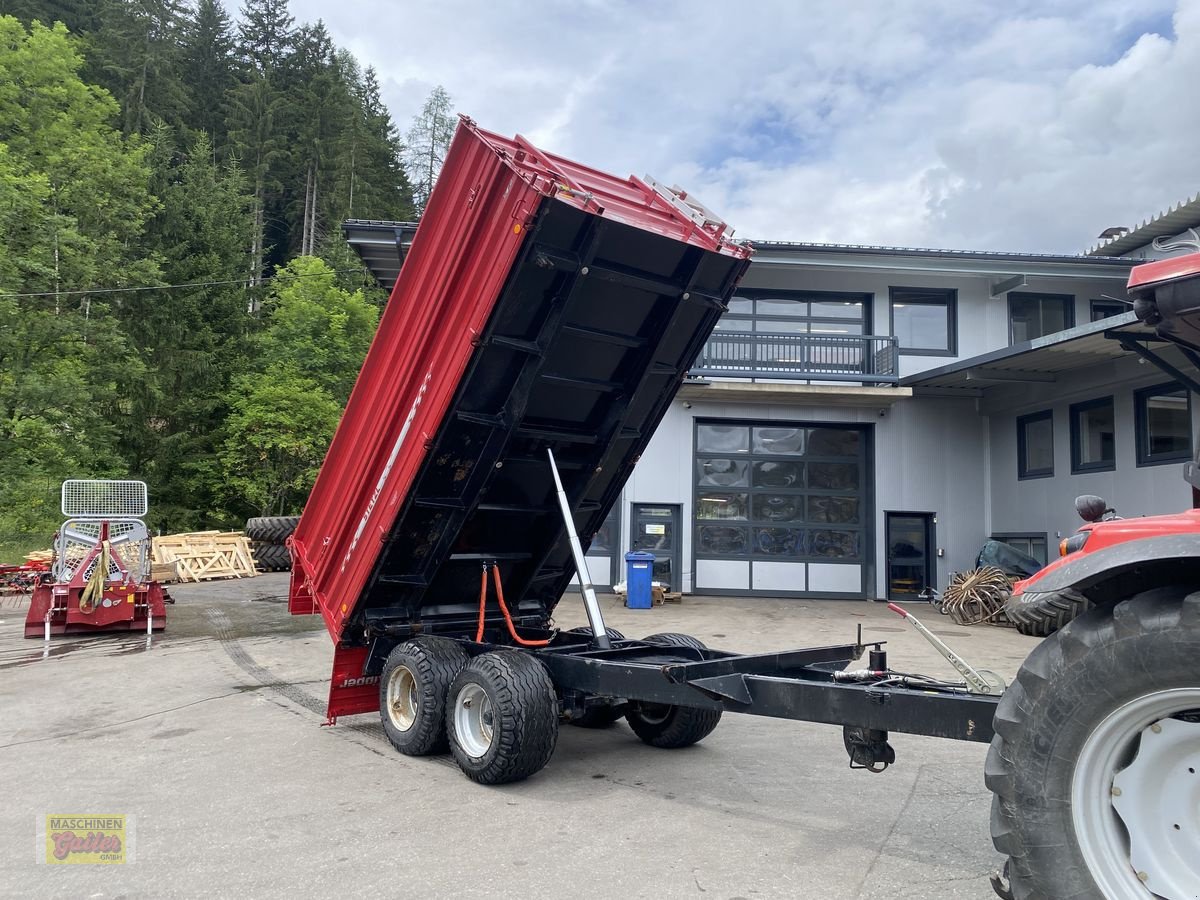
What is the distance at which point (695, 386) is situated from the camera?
1798 centimetres

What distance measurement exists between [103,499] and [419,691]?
907 centimetres

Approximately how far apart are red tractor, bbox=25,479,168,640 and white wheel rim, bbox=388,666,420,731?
7.61 m

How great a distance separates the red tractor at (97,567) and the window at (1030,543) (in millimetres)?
16458

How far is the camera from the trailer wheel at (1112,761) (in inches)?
102

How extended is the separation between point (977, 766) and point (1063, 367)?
41.6ft

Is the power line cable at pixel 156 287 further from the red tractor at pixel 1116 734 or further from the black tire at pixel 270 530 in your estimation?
the red tractor at pixel 1116 734

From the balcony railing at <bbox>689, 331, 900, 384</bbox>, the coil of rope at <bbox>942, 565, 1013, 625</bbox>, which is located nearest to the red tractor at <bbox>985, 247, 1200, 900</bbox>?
the coil of rope at <bbox>942, 565, 1013, 625</bbox>

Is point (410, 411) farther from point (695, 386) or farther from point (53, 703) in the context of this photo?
point (695, 386)

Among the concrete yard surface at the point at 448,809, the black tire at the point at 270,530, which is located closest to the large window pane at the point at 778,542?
the concrete yard surface at the point at 448,809

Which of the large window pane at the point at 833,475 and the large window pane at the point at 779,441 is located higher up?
the large window pane at the point at 779,441

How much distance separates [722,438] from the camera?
18.9m

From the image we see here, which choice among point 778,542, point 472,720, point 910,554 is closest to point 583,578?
point 472,720

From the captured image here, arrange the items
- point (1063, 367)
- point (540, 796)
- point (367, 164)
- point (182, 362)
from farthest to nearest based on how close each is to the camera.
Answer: point (367, 164)
point (182, 362)
point (1063, 367)
point (540, 796)

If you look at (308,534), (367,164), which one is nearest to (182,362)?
(367,164)
